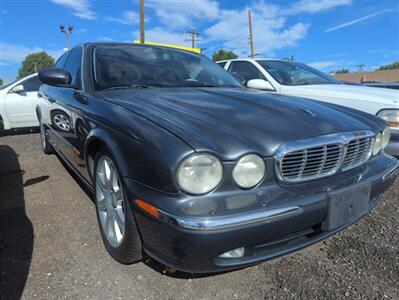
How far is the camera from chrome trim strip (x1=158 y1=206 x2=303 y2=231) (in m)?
1.59

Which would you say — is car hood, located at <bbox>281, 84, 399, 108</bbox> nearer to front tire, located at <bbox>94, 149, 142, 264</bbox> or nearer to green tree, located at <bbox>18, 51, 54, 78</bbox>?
front tire, located at <bbox>94, 149, 142, 264</bbox>

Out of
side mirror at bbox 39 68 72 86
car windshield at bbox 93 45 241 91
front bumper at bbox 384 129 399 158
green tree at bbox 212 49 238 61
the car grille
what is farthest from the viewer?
green tree at bbox 212 49 238 61

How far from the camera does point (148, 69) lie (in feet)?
9.76

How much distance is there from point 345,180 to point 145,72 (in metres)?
1.84

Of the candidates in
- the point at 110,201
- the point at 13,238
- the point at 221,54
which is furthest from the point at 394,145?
the point at 221,54

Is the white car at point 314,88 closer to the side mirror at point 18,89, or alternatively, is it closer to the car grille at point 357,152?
the car grille at point 357,152

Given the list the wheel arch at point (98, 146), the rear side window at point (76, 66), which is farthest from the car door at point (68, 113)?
the wheel arch at point (98, 146)

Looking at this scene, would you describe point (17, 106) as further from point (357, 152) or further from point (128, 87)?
point (357, 152)

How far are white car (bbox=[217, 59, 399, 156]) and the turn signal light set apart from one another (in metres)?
2.83

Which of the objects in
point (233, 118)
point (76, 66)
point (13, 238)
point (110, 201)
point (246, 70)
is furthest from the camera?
point (246, 70)

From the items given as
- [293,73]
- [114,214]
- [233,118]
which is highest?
[293,73]

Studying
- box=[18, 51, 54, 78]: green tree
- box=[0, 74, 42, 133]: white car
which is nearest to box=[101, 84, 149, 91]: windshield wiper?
box=[0, 74, 42, 133]: white car

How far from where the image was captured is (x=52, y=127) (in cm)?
393

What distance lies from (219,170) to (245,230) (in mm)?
319
